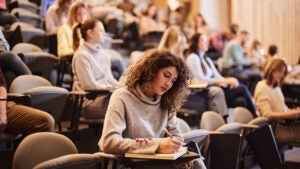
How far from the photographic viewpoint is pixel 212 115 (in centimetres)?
394

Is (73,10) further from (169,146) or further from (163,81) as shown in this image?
(169,146)

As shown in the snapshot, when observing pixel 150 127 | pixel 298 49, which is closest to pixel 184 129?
pixel 150 127

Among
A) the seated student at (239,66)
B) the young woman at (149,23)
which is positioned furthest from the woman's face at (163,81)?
the young woman at (149,23)

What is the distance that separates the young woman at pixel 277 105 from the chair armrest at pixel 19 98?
7.21 feet

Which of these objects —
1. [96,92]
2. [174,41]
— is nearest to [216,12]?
[174,41]

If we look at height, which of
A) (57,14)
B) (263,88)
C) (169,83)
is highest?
(57,14)

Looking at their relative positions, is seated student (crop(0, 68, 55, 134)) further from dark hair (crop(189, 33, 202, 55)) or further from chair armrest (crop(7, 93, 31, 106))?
dark hair (crop(189, 33, 202, 55))

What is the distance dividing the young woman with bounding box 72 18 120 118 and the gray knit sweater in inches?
45.0

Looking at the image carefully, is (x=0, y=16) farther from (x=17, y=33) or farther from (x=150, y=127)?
(x=150, y=127)

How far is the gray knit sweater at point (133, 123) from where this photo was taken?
2.44 m

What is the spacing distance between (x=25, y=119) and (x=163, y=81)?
0.89 m

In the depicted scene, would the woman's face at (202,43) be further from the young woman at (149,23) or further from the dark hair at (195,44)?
the young woman at (149,23)

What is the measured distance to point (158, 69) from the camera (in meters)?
2.62

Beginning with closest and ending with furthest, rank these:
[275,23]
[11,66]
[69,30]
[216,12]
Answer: [11,66] < [69,30] < [275,23] < [216,12]
